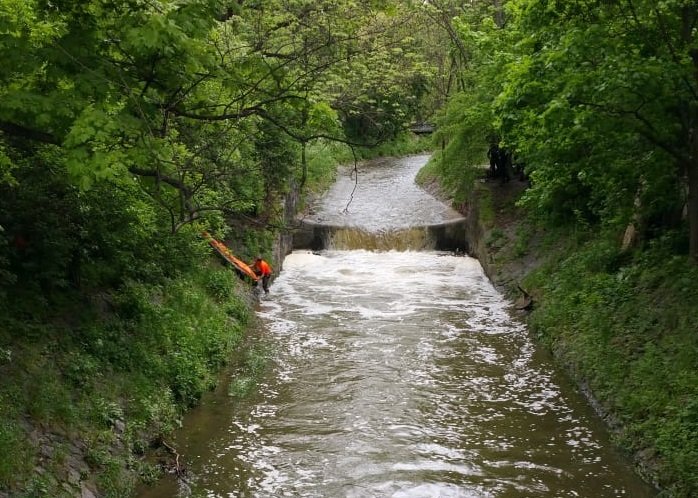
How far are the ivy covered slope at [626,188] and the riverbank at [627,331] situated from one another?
0.08ft

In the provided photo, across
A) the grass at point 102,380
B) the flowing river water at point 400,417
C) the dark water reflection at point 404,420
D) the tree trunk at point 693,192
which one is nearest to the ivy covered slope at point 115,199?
the grass at point 102,380

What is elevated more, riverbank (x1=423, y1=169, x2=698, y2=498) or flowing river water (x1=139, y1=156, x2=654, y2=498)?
riverbank (x1=423, y1=169, x2=698, y2=498)

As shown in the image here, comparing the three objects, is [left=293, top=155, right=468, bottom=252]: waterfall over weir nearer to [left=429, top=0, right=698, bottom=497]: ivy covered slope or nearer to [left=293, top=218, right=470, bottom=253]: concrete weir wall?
[left=293, top=218, right=470, bottom=253]: concrete weir wall

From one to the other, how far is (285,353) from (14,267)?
222 inches

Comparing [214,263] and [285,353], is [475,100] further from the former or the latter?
[285,353]

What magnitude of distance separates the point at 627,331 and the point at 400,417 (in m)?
4.10

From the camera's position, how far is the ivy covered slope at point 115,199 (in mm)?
6328

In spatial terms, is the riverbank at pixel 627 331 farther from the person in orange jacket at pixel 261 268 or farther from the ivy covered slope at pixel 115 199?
the person in orange jacket at pixel 261 268

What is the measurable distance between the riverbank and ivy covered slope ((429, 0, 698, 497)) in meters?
0.02

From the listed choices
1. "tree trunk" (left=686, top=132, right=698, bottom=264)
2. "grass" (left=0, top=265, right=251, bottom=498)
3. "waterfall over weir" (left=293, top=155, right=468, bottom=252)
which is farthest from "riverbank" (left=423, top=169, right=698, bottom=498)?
"grass" (left=0, top=265, right=251, bottom=498)

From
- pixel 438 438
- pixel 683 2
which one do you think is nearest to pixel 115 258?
pixel 438 438

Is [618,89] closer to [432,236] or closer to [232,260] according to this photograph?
[232,260]

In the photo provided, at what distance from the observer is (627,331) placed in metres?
11.1

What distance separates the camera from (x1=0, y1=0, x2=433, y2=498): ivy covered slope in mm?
6328
